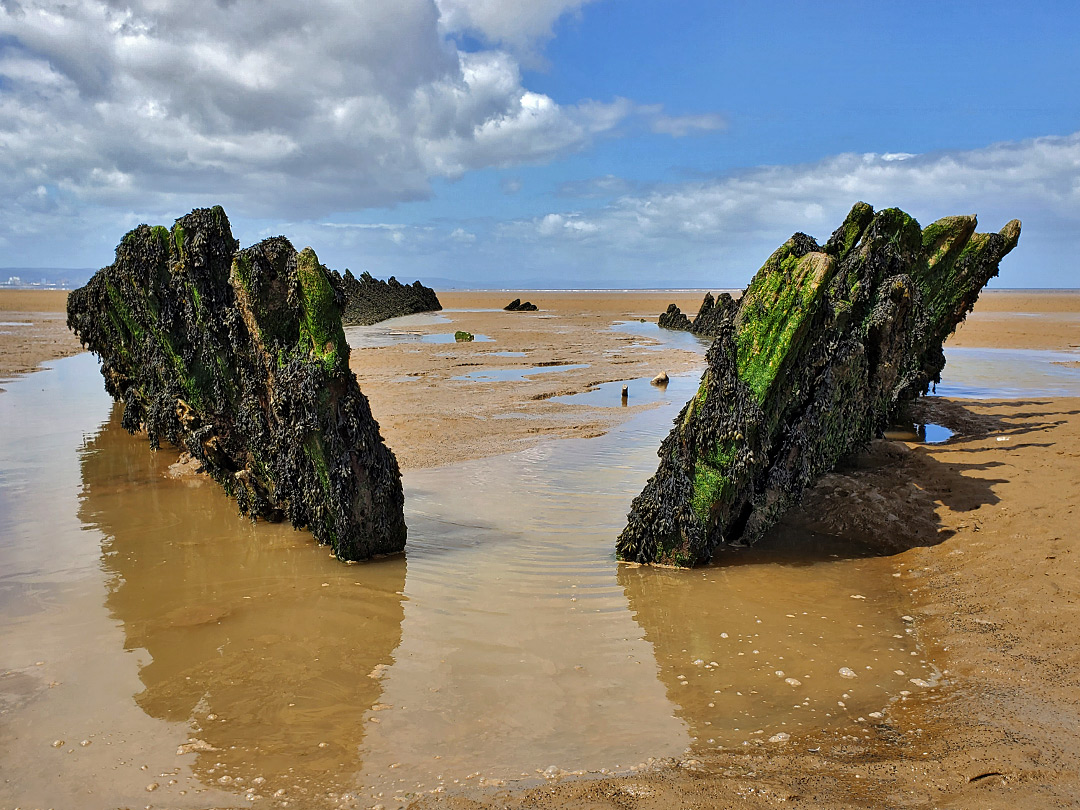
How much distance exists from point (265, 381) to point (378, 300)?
3727 cm

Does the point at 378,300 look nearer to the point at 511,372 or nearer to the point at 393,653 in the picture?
the point at 511,372

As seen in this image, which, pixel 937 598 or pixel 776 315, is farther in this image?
pixel 776 315

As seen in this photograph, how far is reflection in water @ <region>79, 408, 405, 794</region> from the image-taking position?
380 centimetres

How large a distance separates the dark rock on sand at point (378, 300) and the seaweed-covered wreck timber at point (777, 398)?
3342 centimetres

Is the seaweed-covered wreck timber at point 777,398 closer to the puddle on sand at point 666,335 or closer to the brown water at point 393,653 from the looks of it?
the brown water at point 393,653

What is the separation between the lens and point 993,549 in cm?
626

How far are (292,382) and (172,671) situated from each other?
8.59ft

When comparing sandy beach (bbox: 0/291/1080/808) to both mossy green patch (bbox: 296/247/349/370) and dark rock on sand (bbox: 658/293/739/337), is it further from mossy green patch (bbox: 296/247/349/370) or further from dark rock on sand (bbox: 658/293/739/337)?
dark rock on sand (bbox: 658/293/739/337)

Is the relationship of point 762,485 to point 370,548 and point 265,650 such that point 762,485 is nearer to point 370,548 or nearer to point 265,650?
point 370,548

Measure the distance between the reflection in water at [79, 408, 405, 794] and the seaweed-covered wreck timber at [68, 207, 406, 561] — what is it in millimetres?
405

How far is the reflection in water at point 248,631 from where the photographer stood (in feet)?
12.5

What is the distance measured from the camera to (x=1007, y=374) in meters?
17.8

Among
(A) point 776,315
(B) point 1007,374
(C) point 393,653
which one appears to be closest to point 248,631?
(C) point 393,653

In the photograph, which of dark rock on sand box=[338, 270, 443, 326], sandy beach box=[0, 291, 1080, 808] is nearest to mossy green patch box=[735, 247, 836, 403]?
sandy beach box=[0, 291, 1080, 808]
